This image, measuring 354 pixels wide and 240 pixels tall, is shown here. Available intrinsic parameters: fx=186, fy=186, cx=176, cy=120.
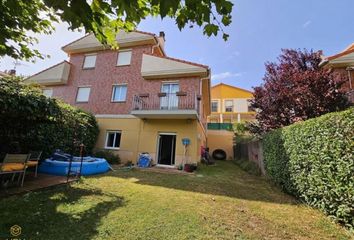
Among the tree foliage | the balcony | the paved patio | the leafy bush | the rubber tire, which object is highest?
the balcony

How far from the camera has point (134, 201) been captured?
516 cm

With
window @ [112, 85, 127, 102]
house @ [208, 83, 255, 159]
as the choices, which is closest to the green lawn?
window @ [112, 85, 127, 102]

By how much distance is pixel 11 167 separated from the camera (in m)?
5.47

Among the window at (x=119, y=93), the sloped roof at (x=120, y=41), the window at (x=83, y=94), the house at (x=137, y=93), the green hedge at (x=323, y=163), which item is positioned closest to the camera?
the green hedge at (x=323, y=163)

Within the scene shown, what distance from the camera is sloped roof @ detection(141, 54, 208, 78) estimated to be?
12203mm

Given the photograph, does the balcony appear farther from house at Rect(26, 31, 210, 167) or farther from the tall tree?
the tall tree

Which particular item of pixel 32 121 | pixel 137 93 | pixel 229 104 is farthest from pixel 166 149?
pixel 229 104

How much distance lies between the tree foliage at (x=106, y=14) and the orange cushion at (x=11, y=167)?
323 centimetres

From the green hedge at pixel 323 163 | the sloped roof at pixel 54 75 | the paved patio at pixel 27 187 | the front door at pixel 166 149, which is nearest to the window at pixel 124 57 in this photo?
the sloped roof at pixel 54 75

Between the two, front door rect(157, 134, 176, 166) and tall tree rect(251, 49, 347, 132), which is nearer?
tall tree rect(251, 49, 347, 132)

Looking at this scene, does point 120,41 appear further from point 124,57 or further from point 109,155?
point 109,155

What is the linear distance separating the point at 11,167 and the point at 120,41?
12.2 meters

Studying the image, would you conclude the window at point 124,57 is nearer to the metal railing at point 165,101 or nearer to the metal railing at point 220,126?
the metal railing at point 165,101

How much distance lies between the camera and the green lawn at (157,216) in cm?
350
